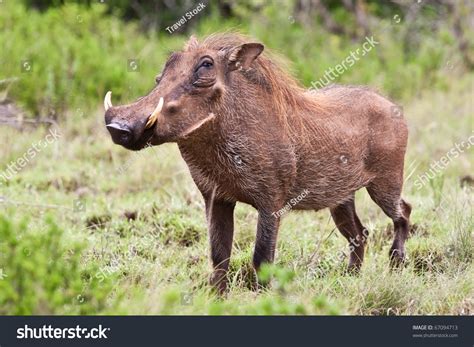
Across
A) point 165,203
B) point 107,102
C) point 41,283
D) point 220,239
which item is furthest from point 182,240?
point 41,283

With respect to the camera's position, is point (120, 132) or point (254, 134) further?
point (254, 134)

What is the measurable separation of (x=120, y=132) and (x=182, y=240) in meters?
2.14

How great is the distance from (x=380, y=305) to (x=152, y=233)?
6.33 feet

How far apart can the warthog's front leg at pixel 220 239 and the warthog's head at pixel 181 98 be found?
72cm

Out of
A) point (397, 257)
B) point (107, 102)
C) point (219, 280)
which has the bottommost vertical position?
point (219, 280)

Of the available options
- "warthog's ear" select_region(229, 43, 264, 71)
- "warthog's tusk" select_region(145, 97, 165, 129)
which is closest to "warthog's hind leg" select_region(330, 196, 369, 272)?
"warthog's ear" select_region(229, 43, 264, 71)

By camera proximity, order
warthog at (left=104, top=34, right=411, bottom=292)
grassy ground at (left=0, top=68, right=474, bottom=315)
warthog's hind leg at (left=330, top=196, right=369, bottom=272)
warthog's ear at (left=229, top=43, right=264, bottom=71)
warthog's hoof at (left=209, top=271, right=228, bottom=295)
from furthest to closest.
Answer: warthog's hind leg at (left=330, top=196, right=369, bottom=272) < warthog's hoof at (left=209, top=271, right=228, bottom=295) < warthog's ear at (left=229, top=43, right=264, bottom=71) < warthog at (left=104, top=34, right=411, bottom=292) < grassy ground at (left=0, top=68, right=474, bottom=315)

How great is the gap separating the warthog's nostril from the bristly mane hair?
→ 2.68 ft

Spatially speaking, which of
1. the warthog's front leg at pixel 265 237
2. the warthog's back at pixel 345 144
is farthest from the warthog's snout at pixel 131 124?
the warthog's back at pixel 345 144

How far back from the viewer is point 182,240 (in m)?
6.51

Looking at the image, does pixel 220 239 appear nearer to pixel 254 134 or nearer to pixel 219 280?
pixel 219 280

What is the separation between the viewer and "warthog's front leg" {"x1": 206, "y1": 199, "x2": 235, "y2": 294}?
541 centimetres

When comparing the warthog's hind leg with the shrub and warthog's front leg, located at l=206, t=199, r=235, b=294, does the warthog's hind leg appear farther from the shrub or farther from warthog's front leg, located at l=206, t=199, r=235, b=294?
the shrub

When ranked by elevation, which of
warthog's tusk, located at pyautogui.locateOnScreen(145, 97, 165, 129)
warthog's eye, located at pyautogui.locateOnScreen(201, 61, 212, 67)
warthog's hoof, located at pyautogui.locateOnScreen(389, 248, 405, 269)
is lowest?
warthog's hoof, located at pyautogui.locateOnScreen(389, 248, 405, 269)
